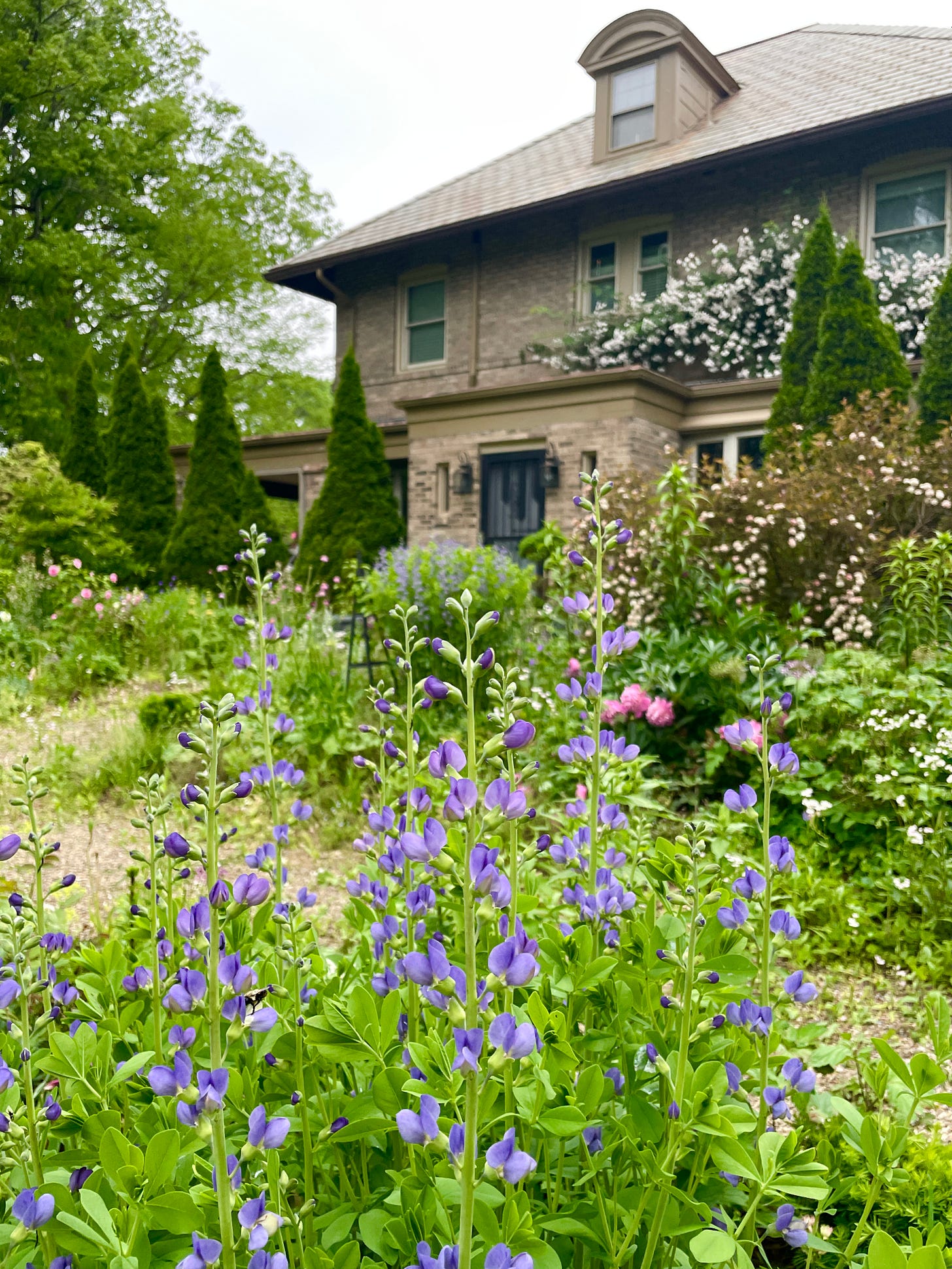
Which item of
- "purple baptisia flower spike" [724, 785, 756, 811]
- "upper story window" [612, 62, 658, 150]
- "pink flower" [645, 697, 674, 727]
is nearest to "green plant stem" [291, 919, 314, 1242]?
"purple baptisia flower spike" [724, 785, 756, 811]

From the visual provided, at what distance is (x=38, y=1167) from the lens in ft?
3.54

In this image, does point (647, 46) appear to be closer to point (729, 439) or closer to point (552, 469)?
point (729, 439)

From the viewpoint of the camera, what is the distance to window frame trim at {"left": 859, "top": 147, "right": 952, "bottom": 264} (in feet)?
35.5

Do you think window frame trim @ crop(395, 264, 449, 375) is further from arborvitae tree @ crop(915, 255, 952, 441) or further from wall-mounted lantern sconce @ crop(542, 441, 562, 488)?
arborvitae tree @ crop(915, 255, 952, 441)

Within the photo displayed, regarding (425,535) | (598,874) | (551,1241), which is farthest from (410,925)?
(425,535)

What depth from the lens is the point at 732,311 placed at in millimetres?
11594

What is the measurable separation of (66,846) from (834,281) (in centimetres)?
884

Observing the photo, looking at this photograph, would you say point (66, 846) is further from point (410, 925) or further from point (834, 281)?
point (834, 281)

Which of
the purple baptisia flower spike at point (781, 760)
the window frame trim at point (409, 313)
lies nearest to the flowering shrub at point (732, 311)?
the window frame trim at point (409, 313)

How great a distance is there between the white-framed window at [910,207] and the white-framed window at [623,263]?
266 cm

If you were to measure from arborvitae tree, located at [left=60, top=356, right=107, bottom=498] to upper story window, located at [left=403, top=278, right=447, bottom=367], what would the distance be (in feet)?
17.1

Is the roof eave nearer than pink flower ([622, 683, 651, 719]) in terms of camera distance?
No

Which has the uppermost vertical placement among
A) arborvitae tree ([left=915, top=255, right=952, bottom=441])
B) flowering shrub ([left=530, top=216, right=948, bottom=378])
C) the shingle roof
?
the shingle roof

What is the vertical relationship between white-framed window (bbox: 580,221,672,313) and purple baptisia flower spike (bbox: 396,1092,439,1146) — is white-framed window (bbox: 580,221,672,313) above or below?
above
